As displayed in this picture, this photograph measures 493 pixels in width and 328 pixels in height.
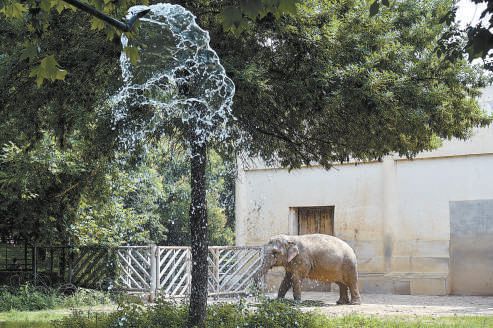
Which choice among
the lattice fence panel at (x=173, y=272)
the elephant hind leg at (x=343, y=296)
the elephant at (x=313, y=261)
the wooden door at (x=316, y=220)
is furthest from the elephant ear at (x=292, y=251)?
the wooden door at (x=316, y=220)

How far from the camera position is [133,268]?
760 inches

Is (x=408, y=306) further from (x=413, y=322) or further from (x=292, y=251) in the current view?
(x=413, y=322)

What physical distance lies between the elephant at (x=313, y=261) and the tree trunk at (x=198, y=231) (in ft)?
23.6

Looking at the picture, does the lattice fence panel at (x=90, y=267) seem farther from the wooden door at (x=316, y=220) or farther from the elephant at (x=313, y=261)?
the wooden door at (x=316, y=220)

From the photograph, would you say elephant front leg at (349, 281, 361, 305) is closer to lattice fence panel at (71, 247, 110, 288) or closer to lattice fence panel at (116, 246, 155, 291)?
lattice fence panel at (116, 246, 155, 291)

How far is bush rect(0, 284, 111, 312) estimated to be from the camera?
16.6 meters

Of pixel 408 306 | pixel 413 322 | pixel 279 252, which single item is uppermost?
pixel 279 252

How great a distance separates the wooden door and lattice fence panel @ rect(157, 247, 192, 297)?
5062 mm

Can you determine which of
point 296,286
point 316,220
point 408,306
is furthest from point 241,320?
point 316,220

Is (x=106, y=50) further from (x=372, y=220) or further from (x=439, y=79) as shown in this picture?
(x=372, y=220)

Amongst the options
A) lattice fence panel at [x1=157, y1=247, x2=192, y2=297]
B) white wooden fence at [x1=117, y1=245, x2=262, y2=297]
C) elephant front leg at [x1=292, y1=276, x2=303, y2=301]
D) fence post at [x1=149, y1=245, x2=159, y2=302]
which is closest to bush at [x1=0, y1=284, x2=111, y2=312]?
→ white wooden fence at [x1=117, y1=245, x2=262, y2=297]

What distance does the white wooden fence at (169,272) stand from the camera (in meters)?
18.7

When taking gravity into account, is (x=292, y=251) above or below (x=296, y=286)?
above

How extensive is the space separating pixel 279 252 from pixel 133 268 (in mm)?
3982
